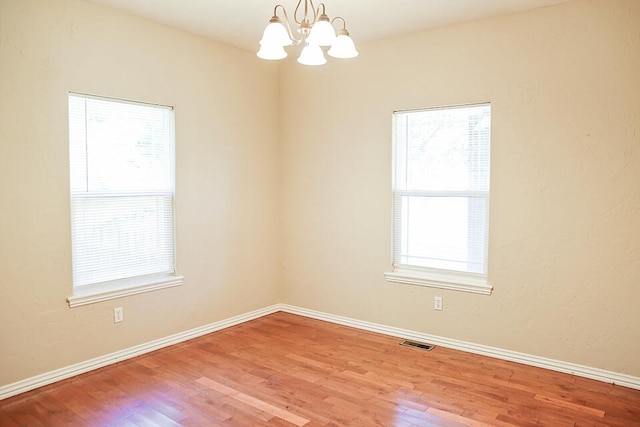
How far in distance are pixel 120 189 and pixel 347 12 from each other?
226 cm

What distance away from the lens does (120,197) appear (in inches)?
143

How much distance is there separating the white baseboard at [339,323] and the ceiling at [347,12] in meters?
2.65

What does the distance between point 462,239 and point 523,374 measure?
1.13 meters

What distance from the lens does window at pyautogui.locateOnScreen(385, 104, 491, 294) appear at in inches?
149

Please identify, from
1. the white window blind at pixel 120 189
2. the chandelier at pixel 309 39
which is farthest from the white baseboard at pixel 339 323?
the chandelier at pixel 309 39

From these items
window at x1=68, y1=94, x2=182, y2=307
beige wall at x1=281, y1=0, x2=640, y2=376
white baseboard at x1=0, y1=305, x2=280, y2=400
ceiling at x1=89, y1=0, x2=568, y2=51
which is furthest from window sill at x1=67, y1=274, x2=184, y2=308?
ceiling at x1=89, y1=0, x2=568, y2=51

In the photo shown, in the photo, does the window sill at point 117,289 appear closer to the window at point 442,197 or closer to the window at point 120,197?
the window at point 120,197

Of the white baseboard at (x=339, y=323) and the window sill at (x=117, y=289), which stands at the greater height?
the window sill at (x=117, y=289)

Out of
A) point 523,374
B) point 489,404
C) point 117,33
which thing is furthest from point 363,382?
point 117,33

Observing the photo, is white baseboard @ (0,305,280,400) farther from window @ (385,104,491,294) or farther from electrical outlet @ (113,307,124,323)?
window @ (385,104,491,294)

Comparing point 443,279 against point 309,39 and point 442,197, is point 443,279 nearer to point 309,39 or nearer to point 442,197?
point 442,197

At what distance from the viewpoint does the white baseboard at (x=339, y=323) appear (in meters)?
3.15

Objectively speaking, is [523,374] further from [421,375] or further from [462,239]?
[462,239]

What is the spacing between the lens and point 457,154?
3.88m
